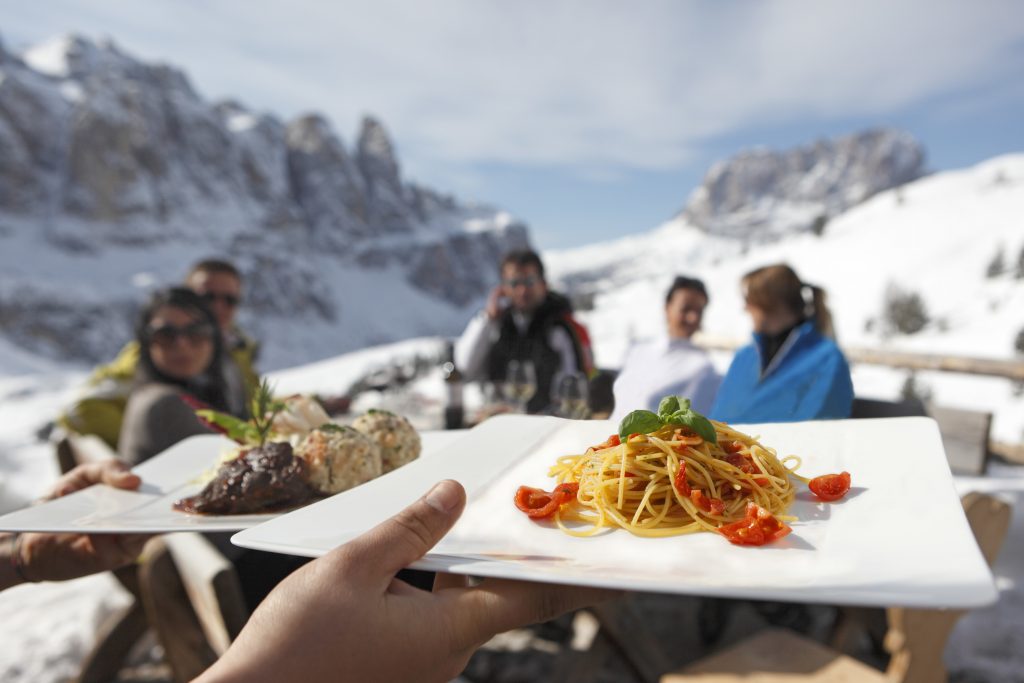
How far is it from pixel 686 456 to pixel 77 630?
5880mm

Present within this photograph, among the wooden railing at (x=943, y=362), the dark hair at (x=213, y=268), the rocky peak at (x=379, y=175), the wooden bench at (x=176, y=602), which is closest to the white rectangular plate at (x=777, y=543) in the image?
the wooden bench at (x=176, y=602)

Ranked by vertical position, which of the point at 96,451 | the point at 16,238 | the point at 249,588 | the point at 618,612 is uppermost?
the point at 16,238

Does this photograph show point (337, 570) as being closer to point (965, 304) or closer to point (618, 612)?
point (618, 612)

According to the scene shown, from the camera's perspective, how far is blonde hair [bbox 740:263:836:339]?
3209 millimetres

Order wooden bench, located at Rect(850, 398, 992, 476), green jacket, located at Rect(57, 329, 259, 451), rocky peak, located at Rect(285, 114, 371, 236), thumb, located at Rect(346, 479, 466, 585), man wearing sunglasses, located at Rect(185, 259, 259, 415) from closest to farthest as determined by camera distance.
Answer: thumb, located at Rect(346, 479, 466, 585)
green jacket, located at Rect(57, 329, 259, 451)
wooden bench, located at Rect(850, 398, 992, 476)
man wearing sunglasses, located at Rect(185, 259, 259, 415)
rocky peak, located at Rect(285, 114, 371, 236)

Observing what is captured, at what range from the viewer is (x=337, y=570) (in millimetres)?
1095

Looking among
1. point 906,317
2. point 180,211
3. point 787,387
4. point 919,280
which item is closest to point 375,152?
point 180,211

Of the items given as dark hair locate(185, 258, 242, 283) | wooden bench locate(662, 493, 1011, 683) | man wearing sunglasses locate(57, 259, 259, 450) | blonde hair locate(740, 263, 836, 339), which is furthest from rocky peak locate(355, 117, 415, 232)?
wooden bench locate(662, 493, 1011, 683)

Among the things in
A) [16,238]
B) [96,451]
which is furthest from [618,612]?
[16,238]

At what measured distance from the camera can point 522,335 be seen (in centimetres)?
585

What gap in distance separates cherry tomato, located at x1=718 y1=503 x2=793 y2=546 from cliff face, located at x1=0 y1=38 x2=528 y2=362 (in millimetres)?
105217

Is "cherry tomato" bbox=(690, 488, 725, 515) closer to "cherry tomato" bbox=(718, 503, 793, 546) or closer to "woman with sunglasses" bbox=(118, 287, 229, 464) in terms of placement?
"cherry tomato" bbox=(718, 503, 793, 546)

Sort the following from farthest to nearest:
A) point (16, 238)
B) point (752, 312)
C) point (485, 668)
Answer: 1. point (16, 238)
2. point (485, 668)
3. point (752, 312)

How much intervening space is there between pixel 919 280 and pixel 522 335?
1806 inches
